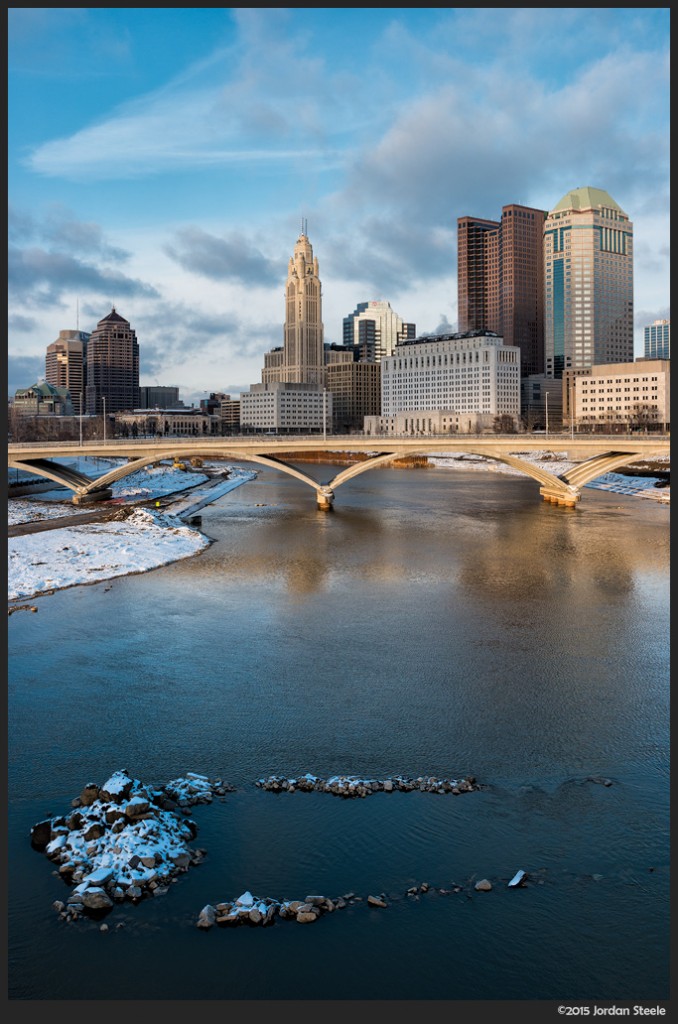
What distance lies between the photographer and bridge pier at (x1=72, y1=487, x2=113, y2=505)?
61.5 m

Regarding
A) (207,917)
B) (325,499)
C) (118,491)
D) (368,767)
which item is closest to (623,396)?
(118,491)

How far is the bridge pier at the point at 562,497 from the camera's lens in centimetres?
5706

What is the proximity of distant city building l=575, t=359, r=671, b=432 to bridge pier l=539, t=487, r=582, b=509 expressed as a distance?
97806 millimetres

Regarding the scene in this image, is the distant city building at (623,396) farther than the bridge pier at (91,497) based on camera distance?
Yes

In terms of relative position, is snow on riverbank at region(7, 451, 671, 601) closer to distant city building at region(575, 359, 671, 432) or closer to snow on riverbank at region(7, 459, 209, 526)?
snow on riverbank at region(7, 459, 209, 526)

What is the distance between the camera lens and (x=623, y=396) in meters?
170

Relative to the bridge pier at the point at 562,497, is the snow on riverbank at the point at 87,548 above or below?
below

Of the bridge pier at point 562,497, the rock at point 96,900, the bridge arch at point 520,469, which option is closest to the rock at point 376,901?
the rock at point 96,900

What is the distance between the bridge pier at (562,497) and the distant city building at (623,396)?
97806mm

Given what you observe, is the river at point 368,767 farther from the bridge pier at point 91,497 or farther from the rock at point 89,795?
the bridge pier at point 91,497

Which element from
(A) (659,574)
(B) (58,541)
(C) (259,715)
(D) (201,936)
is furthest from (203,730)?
(B) (58,541)

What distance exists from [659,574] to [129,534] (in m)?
24.6

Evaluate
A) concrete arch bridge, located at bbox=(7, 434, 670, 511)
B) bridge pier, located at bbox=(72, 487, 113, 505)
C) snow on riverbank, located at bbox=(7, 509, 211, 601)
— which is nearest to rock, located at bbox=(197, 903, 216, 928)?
snow on riverbank, located at bbox=(7, 509, 211, 601)

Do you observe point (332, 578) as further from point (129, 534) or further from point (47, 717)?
point (47, 717)
